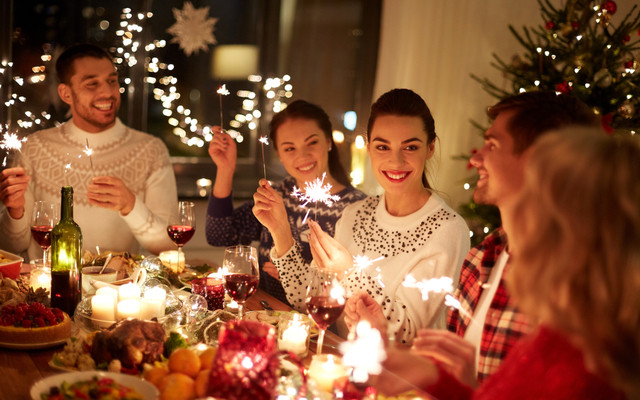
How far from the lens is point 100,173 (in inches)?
127

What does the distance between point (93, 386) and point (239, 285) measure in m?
0.59

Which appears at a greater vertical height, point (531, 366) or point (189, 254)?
point (531, 366)

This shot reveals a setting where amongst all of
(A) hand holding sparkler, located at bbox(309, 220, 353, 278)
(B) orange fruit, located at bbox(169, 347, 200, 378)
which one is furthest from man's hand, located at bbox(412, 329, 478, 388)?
(A) hand holding sparkler, located at bbox(309, 220, 353, 278)

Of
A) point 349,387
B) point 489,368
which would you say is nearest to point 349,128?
point 489,368

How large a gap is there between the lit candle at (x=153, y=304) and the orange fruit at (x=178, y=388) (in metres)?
0.48

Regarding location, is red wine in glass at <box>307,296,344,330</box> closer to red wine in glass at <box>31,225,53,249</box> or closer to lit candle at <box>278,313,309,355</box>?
lit candle at <box>278,313,309,355</box>

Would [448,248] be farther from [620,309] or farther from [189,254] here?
[189,254]

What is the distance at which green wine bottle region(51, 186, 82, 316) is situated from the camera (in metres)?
1.83

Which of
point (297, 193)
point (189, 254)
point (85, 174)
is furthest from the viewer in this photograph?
point (189, 254)

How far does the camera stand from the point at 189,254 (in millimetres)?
4508

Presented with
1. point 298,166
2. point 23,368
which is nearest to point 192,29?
point 298,166

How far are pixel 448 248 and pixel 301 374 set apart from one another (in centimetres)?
94

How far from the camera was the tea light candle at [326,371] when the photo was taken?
135cm

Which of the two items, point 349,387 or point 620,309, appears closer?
point 620,309
